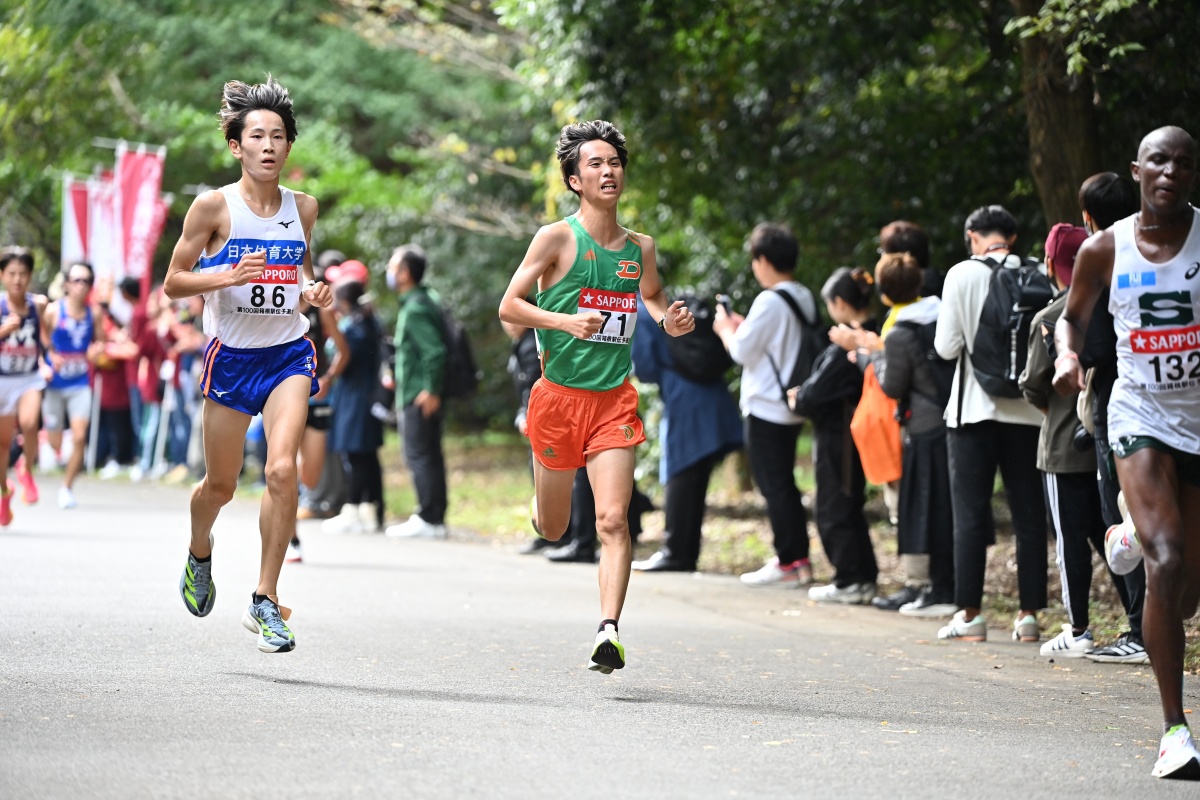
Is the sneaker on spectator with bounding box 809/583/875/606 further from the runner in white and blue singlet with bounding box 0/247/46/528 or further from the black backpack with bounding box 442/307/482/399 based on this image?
the runner in white and blue singlet with bounding box 0/247/46/528

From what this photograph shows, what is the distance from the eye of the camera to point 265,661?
7.36 m

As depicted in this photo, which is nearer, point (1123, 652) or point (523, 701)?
point (523, 701)

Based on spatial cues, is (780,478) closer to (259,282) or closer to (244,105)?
(259,282)

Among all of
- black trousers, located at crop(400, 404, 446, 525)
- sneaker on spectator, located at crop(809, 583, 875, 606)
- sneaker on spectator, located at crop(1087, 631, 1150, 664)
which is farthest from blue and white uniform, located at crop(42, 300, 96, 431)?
sneaker on spectator, located at crop(1087, 631, 1150, 664)

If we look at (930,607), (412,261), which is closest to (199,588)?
(930,607)

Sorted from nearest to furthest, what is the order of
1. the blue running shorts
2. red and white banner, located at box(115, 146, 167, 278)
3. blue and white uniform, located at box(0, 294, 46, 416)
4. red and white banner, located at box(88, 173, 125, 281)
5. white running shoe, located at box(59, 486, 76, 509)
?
1. the blue running shorts
2. blue and white uniform, located at box(0, 294, 46, 416)
3. white running shoe, located at box(59, 486, 76, 509)
4. red and white banner, located at box(115, 146, 167, 278)
5. red and white banner, located at box(88, 173, 125, 281)

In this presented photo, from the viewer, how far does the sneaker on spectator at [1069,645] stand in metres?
8.46

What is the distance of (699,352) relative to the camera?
12625mm

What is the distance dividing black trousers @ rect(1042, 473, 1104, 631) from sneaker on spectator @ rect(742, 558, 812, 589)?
11.3 ft

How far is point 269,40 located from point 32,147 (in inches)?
241

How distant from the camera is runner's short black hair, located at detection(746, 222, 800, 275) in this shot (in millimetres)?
11539

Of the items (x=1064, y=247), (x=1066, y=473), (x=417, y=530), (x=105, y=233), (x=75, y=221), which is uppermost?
(x=75, y=221)

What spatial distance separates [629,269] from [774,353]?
4.26m

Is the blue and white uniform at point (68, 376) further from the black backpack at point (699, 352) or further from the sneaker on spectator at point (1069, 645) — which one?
the sneaker on spectator at point (1069, 645)
